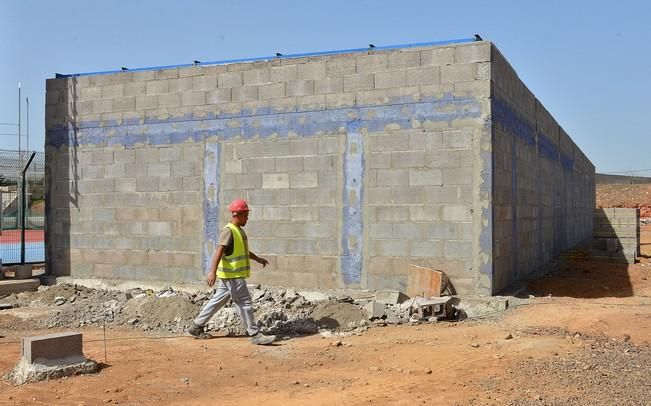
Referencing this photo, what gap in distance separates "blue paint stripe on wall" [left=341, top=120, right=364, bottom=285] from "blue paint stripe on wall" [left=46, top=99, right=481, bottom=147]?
0.31 metres

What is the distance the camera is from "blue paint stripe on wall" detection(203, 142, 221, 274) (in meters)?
10.6

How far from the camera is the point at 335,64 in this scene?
9922 mm

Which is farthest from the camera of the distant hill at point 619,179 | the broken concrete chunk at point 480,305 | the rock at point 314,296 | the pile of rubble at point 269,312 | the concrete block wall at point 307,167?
the distant hill at point 619,179

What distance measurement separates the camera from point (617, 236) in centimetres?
1947

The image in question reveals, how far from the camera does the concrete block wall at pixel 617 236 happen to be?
18.2 m

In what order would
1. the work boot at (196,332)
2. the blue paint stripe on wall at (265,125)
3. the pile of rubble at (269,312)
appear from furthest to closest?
the blue paint stripe on wall at (265,125) → the pile of rubble at (269,312) → the work boot at (196,332)

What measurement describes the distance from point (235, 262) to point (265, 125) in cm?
339

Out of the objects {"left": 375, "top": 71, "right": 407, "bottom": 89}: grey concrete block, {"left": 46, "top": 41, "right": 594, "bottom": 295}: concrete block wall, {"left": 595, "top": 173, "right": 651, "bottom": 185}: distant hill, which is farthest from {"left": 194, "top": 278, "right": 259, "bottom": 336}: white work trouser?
{"left": 595, "top": 173, "right": 651, "bottom": 185}: distant hill

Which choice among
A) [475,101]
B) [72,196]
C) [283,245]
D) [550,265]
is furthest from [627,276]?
[72,196]

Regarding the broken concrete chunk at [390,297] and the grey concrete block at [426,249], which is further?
the grey concrete block at [426,249]

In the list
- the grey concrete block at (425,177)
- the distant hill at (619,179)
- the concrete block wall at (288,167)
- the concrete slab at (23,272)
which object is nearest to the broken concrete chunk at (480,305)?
the concrete block wall at (288,167)

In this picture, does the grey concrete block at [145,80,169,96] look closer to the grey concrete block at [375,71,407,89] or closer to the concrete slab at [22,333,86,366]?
the grey concrete block at [375,71,407,89]

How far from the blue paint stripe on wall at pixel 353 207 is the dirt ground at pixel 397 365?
5.56 ft

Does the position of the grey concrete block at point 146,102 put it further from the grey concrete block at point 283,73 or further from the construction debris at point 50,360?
the construction debris at point 50,360
